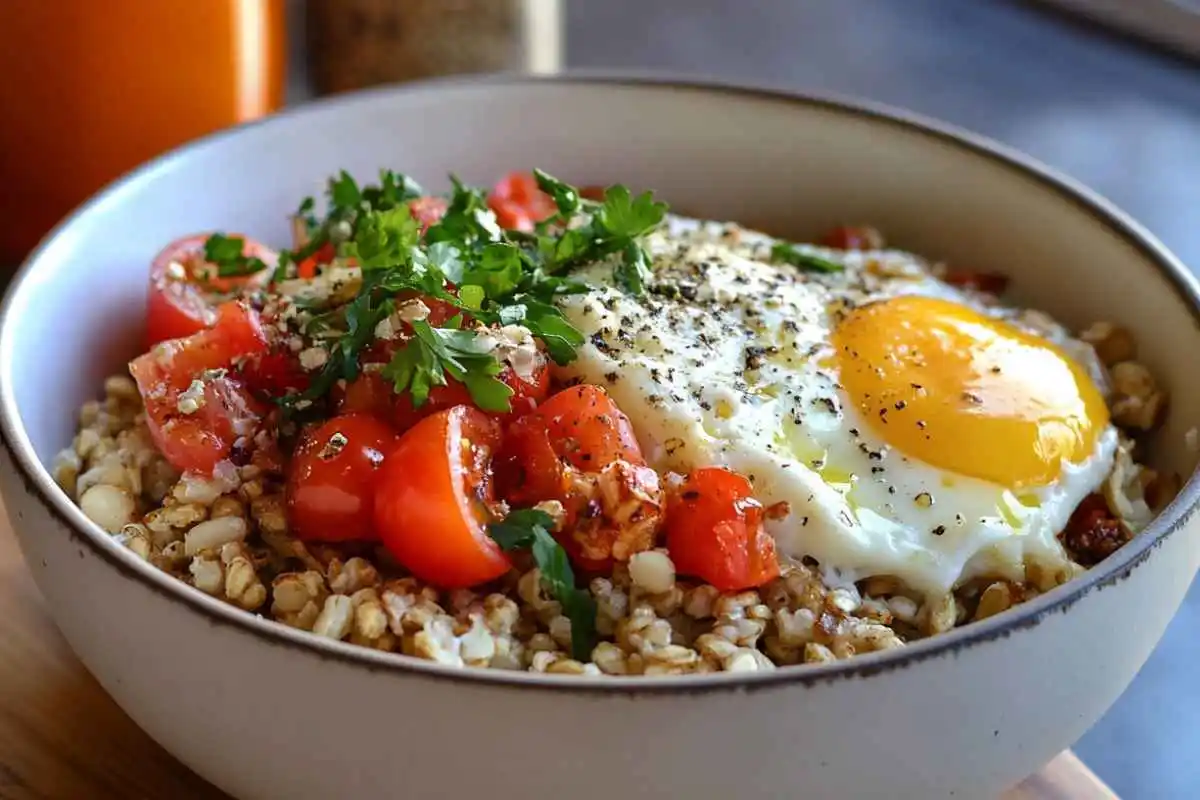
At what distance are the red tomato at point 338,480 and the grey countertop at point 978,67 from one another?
2037 millimetres

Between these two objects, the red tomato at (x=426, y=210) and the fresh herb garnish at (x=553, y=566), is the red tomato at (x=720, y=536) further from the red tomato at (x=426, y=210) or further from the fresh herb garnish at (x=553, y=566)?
the red tomato at (x=426, y=210)

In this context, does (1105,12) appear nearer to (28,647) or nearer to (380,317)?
(380,317)

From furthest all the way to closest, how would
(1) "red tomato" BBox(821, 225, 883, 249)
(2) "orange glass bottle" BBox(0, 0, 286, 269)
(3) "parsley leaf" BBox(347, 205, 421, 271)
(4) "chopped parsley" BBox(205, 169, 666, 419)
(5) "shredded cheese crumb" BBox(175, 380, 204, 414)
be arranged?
(2) "orange glass bottle" BBox(0, 0, 286, 269) → (1) "red tomato" BBox(821, 225, 883, 249) → (3) "parsley leaf" BBox(347, 205, 421, 271) → (5) "shredded cheese crumb" BBox(175, 380, 204, 414) → (4) "chopped parsley" BBox(205, 169, 666, 419)

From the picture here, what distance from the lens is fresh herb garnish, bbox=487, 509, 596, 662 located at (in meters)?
1.56

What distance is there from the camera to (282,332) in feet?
6.21

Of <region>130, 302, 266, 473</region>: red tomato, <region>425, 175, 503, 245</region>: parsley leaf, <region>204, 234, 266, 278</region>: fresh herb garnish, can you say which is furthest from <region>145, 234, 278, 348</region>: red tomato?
<region>425, 175, 503, 245</region>: parsley leaf

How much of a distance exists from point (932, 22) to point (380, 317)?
3358 mm

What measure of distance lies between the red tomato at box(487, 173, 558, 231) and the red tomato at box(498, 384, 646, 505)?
0.68 metres

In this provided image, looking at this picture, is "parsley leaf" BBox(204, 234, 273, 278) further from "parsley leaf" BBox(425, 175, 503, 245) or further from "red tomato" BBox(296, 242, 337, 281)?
"parsley leaf" BBox(425, 175, 503, 245)

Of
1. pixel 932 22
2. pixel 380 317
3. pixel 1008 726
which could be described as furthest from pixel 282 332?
pixel 932 22

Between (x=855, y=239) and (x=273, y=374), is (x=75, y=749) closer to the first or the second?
(x=273, y=374)

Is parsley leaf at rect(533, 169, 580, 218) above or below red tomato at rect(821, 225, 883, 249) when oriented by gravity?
above

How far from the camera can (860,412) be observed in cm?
183

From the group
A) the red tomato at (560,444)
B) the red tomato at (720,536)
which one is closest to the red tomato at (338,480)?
the red tomato at (560,444)
